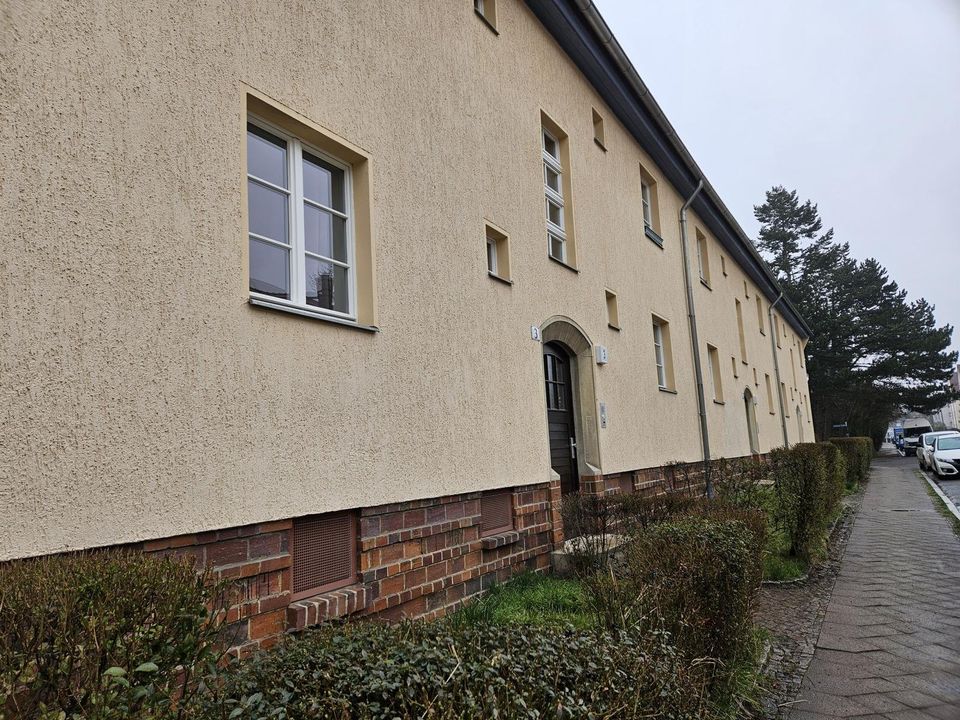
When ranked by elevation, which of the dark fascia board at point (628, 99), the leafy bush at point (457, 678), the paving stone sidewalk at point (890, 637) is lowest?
the paving stone sidewalk at point (890, 637)

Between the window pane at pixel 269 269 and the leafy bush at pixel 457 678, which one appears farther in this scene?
the window pane at pixel 269 269

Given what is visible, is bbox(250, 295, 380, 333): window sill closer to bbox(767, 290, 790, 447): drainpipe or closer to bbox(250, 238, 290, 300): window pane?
bbox(250, 238, 290, 300): window pane

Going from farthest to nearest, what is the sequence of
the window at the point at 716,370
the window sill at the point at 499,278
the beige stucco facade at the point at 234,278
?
the window at the point at 716,370 < the window sill at the point at 499,278 < the beige stucco facade at the point at 234,278

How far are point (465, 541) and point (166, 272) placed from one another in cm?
359

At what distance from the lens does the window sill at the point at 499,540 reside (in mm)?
6406

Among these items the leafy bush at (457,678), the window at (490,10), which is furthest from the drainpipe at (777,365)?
the leafy bush at (457,678)

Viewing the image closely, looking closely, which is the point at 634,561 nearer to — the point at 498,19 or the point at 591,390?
the point at 591,390

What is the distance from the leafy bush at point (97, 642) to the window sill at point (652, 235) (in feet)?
36.8

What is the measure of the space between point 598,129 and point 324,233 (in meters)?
7.18

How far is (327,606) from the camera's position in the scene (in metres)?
4.41

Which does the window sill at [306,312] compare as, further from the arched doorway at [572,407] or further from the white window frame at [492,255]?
the arched doorway at [572,407]

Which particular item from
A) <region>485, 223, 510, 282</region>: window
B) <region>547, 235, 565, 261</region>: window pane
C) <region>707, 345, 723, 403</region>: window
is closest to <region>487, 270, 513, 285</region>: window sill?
<region>485, 223, 510, 282</region>: window

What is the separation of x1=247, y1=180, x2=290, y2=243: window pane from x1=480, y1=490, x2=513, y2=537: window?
3.21 m

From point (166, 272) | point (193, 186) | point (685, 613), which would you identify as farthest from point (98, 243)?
point (685, 613)
